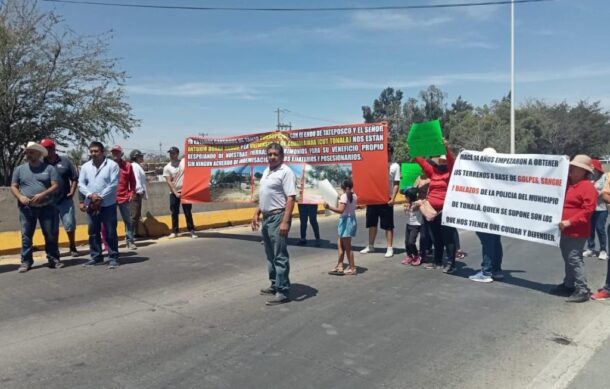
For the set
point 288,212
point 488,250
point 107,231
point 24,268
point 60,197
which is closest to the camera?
point 288,212

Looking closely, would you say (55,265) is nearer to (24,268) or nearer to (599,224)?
(24,268)

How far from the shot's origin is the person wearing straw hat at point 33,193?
23.7 feet

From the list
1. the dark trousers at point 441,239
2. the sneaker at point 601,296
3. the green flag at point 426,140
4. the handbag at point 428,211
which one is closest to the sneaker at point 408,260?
the dark trousers at point 441,239

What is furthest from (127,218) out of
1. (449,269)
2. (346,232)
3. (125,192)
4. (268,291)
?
(449,269)

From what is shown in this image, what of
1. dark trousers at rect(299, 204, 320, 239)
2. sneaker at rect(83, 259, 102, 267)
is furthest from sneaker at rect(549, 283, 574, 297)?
sneaker at rect(83, 259, 102, 267)

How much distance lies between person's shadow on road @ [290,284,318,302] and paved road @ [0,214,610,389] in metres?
0.03

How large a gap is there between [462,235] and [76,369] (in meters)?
8.81

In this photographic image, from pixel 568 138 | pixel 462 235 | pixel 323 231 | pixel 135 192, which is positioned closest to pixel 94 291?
pixel 135 192

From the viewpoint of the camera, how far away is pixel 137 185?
9.65m

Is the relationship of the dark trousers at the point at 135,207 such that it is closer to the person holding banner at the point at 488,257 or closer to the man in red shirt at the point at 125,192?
the man in red shirt at the point at 125,192

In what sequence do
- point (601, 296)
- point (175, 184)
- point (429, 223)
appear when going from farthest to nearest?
1. point (175, 184)
2. point (429, 223)
3. point (601, 296)

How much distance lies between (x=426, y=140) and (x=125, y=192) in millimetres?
5515

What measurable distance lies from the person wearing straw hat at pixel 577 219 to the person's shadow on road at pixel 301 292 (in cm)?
306

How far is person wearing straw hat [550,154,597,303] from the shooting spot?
5656 millimetres
